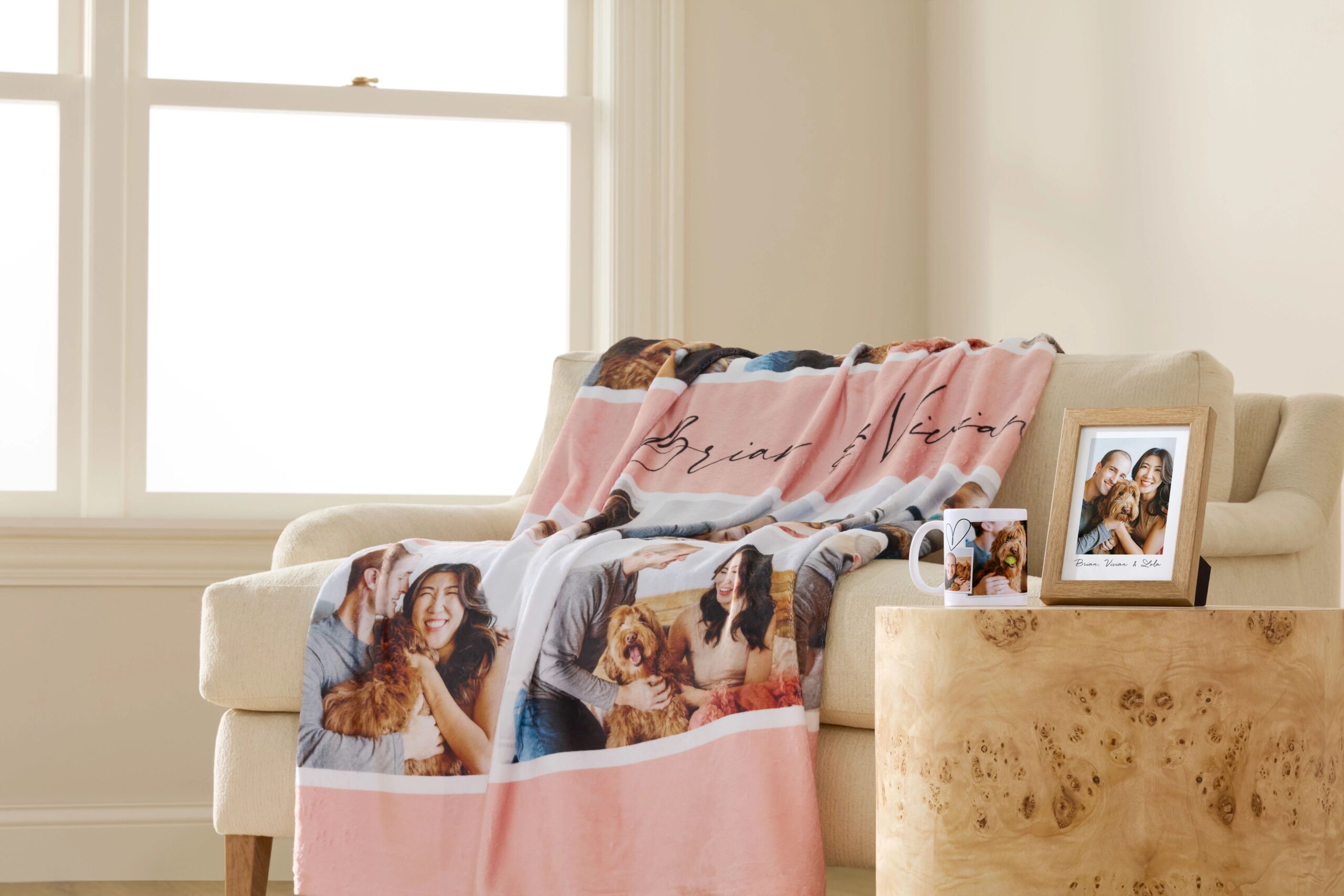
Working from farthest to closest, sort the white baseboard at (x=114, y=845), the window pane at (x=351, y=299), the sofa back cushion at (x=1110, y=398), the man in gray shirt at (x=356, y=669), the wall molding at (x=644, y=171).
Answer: the wall molding at (x=644, y=171) → the window pane at (x=351, y=299) → the white baseboard at (x=114, y=845) → the sofa back cushion at (x=1110, y=398) → the man in gray shirt at (x=356, y=669)

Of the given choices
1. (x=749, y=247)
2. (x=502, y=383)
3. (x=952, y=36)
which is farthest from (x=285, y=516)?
(x=952, y=36)

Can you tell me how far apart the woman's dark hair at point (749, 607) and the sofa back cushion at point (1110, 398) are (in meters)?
0.57

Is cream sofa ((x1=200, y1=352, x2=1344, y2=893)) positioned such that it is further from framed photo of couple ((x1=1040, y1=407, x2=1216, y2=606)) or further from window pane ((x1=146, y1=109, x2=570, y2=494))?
window pane ((x1=146, y1=109, x2=570, y2=494))

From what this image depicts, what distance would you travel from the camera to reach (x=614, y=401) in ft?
7.85

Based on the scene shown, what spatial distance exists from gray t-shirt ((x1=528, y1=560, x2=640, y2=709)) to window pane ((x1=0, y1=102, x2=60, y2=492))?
181 centimetres

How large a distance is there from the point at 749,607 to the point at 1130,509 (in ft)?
1.70

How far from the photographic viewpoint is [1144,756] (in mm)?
1062

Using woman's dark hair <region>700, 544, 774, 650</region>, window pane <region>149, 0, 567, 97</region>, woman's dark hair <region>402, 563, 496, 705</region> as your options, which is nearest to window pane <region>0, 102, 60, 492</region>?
window pane <region>149, 0, 567, 97</region>

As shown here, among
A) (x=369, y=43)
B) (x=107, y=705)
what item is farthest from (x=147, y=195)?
(x=107, y=705)

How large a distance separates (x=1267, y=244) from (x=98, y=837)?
2489 millimetres

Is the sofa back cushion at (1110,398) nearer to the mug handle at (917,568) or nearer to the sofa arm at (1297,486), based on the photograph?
the sofa arm at (1297,486)

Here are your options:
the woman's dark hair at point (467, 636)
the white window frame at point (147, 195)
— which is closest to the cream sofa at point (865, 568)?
the woman's dark hair at point (467, 636)

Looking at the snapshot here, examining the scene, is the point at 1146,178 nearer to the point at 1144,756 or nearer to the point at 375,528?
the point at 375,528

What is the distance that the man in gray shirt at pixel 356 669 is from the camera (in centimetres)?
165
